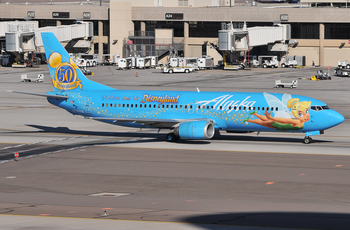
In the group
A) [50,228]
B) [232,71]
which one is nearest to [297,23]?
[232,71]

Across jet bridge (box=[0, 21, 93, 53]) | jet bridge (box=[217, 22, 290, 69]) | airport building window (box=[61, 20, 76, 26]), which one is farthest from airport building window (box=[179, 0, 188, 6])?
airport building window (box=[61, 20, 76, 26])

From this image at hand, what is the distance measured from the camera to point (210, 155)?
4219 cm

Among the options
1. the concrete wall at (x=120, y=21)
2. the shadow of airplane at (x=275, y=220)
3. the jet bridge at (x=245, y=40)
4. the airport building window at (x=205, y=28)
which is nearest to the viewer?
the shadow of airplane at (x=275, y=220)

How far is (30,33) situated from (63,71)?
10165cm

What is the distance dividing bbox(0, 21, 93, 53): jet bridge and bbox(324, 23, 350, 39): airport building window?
252 ft

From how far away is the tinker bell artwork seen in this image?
45.5 m

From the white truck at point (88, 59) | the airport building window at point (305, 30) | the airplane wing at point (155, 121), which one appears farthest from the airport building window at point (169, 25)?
the airplane wing at point (155, 121)

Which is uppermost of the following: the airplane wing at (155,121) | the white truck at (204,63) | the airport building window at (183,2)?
the airport building window at (183,2)

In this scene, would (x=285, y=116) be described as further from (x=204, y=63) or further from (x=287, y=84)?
(x=204, y=63)

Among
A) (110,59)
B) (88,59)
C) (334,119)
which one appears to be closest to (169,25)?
(110,59)

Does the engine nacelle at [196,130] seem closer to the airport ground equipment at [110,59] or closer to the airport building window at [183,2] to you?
the airport ground equipment at [110,59]

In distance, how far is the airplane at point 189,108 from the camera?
45.5 m

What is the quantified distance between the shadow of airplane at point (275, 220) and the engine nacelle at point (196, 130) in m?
19.9

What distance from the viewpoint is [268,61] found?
160875 mm
